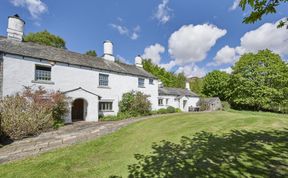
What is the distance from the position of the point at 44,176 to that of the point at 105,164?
2.00 m

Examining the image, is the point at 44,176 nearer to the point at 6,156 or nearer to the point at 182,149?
the point at 6,156

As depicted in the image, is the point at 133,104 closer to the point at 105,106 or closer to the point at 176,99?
the point at 105,106

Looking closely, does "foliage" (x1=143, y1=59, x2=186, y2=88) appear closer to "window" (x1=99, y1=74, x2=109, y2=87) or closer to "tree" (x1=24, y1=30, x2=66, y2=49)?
"tree" (x1=24, y1=30, x2=66, y2=49)

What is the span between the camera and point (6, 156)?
7250mm

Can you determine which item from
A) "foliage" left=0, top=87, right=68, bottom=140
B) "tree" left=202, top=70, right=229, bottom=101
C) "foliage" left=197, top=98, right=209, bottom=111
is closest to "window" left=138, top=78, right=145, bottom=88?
"foliage" left=0, top=87, right=68, bottom=140

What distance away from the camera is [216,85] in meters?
42.5

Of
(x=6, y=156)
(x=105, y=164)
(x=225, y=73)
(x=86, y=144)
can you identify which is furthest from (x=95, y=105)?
(x=225, y=73)

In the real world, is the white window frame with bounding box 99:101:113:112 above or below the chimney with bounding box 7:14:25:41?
below

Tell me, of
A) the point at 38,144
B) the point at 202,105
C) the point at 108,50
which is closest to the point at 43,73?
the point at 38,144

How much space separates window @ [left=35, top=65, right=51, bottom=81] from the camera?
15.1m

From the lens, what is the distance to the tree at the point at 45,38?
35.7 m

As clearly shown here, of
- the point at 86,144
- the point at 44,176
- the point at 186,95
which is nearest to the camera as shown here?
the point at 44,176

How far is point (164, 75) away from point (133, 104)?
106 ft

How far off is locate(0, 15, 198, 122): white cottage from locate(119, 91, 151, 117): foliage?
79 centimetres
